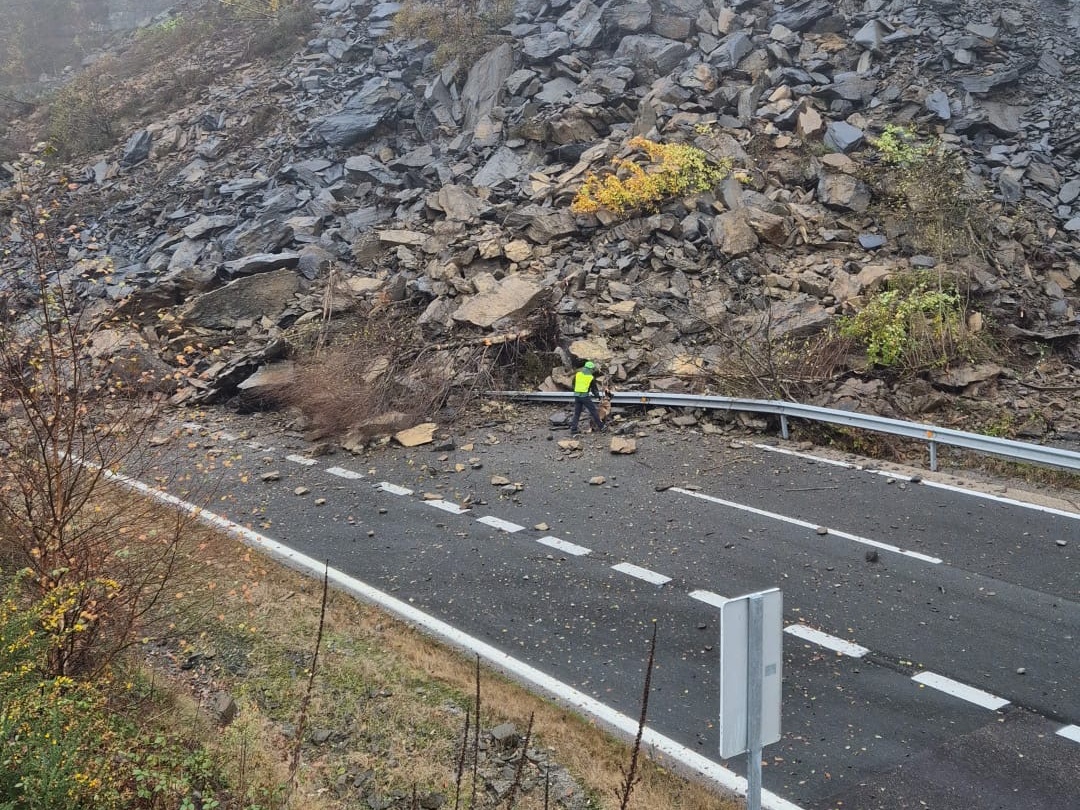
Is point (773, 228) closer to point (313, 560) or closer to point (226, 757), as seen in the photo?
point (313, 560)

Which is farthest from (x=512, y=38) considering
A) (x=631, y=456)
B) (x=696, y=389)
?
(x=631, y=456)

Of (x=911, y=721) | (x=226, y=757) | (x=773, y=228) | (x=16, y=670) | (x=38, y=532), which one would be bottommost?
(x=911, y=721)

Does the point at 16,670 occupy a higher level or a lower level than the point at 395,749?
higher

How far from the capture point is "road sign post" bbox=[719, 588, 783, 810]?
3408 mm

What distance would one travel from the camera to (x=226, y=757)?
17.7 ft

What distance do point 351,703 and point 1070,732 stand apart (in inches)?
191

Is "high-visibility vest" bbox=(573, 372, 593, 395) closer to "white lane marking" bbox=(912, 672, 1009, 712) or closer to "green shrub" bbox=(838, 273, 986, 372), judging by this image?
"green shrub" bbox=(838, 273, 986, 372)

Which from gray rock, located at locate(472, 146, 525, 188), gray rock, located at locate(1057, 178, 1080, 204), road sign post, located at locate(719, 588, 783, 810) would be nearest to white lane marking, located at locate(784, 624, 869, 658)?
road sign post, located at locate(719, 588, 783, 810)

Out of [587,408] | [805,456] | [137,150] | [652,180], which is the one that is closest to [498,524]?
[587,408]

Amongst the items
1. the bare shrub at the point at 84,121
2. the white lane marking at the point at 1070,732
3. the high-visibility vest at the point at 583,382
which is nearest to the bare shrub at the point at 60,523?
the white lane marking at the point at 1070,732

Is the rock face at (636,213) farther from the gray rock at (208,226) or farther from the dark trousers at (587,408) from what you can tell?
the dark trousers at (587,408)

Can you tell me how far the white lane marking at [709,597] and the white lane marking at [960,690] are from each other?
1.71 metres

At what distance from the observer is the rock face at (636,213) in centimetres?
1414

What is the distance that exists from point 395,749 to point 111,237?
72.3 feet
